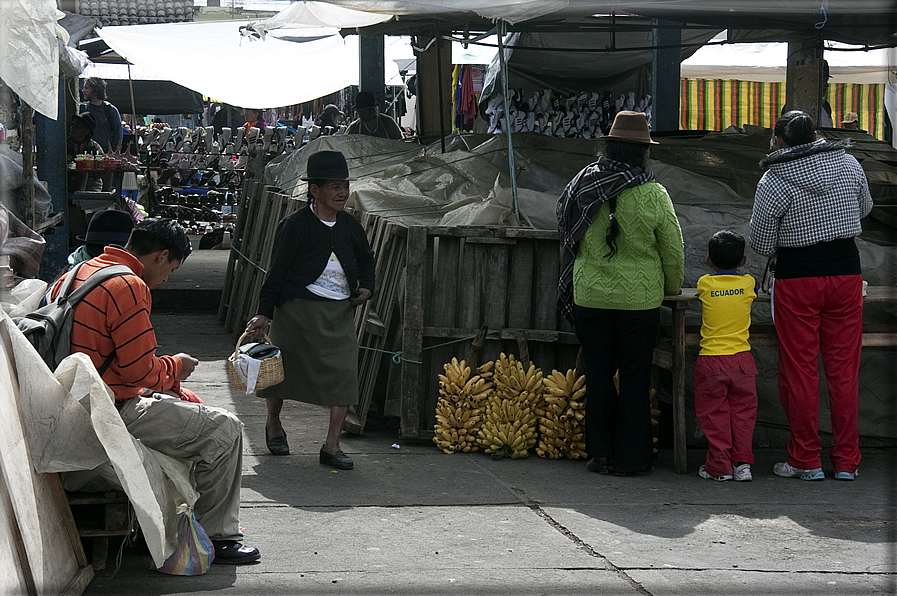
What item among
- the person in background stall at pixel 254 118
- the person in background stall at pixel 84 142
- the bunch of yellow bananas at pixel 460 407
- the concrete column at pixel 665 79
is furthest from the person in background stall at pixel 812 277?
the person in background stall at pixel 254 118

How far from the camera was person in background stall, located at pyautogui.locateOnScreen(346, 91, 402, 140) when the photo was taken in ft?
35.6

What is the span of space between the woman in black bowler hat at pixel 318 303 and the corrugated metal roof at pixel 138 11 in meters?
11.0

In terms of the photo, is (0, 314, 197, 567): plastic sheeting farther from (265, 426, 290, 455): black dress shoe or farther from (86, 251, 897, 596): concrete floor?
(265, 426, 290, 455): black dress shoe

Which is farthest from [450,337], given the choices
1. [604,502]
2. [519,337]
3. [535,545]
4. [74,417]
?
[74,417]

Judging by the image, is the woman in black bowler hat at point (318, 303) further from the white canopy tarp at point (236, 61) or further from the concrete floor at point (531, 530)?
the white canopy tarp at point (236, 61)

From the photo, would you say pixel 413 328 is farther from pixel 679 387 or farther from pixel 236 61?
pixel 236 61

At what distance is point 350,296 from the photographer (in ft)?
19.3

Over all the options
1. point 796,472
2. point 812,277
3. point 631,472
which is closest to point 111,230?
point 631,472

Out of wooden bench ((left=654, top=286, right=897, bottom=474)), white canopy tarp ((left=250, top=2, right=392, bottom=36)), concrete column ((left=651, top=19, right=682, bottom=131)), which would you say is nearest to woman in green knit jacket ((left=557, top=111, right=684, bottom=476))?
wooden bench ((left=654, top=286, right=897, bottom=474))

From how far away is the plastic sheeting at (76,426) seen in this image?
3.53 m

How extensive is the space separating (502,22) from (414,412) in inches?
107

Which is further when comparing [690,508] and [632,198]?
[632,198]

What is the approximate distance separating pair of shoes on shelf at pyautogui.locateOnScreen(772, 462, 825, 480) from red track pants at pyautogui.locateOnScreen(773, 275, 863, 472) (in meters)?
0.03

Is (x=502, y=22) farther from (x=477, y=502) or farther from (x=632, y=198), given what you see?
(x=477, y=502)
